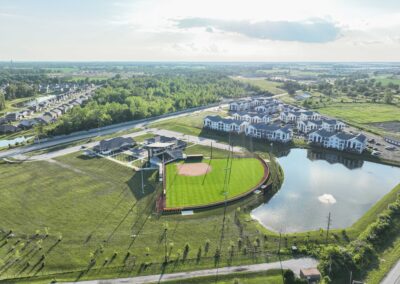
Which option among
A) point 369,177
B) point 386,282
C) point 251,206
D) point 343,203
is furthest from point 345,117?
point 386,282

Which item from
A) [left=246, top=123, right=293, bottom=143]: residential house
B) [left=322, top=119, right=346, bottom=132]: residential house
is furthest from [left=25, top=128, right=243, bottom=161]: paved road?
[left=322, top=119, right=346, bottom=132]: residential house

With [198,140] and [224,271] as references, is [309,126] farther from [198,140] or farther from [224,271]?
[224,271]

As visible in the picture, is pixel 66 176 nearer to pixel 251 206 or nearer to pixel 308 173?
pixel 251 206

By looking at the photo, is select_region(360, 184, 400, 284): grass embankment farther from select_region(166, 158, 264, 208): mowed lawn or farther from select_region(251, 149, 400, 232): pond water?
select_region(166, 158, 264, 208): mowed lawn

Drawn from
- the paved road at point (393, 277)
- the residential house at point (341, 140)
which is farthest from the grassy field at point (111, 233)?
the residential house at point (341, 140)

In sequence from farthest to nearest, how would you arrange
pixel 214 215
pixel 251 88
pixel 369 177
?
1. pixel 251 88
2. pixel 369 177
3. pixel 214 215

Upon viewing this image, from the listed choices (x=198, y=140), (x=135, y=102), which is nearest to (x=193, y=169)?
(x=198, y=140)
